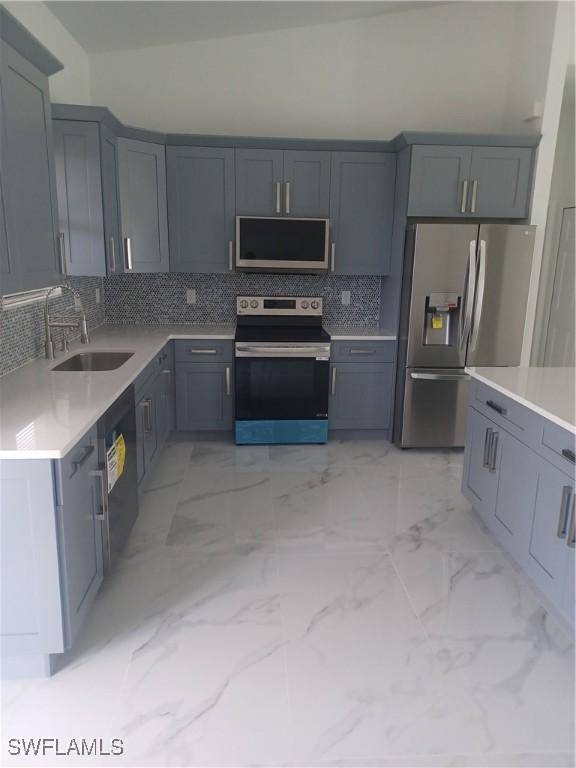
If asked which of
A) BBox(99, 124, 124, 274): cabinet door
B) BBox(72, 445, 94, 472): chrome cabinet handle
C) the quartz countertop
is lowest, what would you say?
BBox(72, 445, 94, 472): chrome cabinet handle

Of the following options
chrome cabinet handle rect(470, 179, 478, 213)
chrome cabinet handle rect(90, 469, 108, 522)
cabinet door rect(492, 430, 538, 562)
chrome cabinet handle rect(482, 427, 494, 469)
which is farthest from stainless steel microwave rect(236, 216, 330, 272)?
chrome cabinet handle rect(90, 469, 108, 522)

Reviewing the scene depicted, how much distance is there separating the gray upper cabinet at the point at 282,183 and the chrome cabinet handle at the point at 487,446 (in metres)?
A: 2.17

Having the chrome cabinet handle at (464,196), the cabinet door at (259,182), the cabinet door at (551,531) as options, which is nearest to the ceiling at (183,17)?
the cabinet door at (259,182)

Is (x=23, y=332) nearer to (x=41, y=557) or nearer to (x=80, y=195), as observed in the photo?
(x=80, y=195)

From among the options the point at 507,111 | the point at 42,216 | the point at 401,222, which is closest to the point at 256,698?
the point at 42,216

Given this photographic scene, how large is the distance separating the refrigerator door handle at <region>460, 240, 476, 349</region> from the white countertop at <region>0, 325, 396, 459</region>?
6.86 ft

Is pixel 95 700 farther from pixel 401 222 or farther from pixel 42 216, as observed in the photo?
pixel 401 222

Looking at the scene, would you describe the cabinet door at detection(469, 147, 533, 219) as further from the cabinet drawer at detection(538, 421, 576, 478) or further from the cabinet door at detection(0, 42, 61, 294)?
the cabinet door at detection(0, 42, 61, 294)

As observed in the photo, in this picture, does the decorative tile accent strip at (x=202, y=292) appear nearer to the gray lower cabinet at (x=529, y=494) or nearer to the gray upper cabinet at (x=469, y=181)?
the gray upper cabinet at (x=469, y=181)

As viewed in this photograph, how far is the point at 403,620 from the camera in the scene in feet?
7.15

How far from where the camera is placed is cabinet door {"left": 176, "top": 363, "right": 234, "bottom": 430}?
4.02 meters

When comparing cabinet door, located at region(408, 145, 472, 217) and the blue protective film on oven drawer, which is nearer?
cabinet door, located at region(408, 145, 472, 217)

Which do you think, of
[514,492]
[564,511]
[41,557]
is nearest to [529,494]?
[514,492]

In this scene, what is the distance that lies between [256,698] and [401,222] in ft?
10.6
